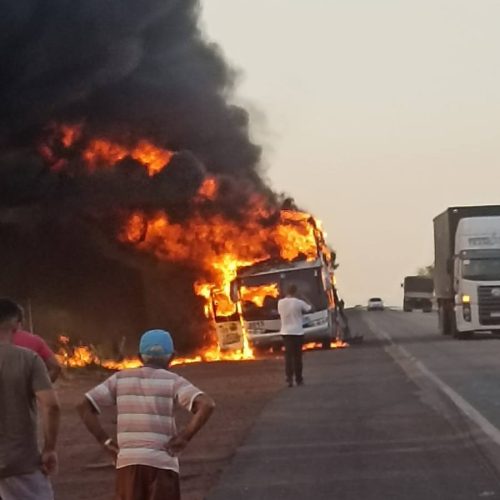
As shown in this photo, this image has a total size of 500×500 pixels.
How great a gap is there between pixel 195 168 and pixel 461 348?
817cm

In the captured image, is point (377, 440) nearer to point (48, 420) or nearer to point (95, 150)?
point (48, 420)

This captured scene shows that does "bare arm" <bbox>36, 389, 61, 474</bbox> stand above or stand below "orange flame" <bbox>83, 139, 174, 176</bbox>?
below

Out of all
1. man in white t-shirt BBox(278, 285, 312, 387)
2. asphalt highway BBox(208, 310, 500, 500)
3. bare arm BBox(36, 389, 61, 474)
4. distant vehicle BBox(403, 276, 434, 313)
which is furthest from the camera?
distant vehicle BBox(403, 276, 434, 313)

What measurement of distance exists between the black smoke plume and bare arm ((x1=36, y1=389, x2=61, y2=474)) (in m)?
22.0

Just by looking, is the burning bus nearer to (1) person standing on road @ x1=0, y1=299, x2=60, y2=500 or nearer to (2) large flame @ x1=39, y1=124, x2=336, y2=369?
(2) large flame @ x1=39, y1=124, x2=336, y2=369

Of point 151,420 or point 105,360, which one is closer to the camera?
point 151,420

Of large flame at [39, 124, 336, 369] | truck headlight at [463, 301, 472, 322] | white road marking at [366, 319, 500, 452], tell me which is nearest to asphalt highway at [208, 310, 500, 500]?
white road marking at [366, 319, 500, 452]

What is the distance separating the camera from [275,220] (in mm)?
37000

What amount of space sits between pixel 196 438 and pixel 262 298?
19.9 metres

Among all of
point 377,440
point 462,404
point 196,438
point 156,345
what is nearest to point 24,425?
point 156,345

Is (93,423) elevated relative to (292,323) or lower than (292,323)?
lower

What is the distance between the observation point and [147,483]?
25.0 ft

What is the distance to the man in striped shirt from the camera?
25.0 feet

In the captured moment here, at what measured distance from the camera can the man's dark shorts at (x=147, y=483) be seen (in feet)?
24.9
